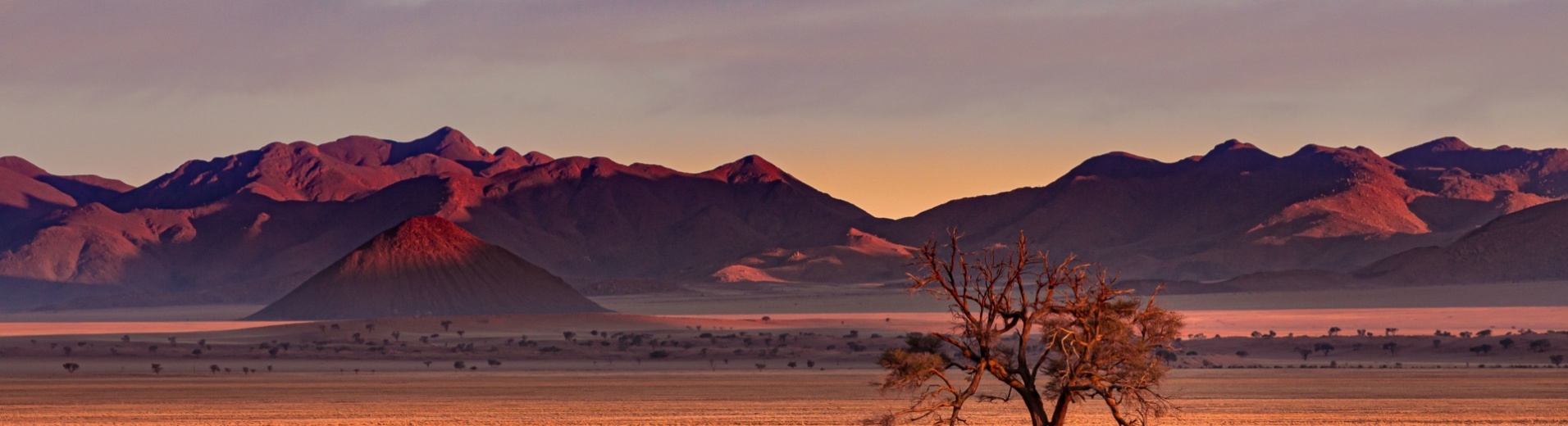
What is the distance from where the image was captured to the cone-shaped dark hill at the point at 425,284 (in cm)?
12912

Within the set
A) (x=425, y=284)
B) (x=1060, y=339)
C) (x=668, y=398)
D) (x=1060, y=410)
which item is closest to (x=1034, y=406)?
(x=1060, y=410)

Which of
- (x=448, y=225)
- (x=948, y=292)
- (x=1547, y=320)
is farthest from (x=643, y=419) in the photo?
(x=448, y=225)

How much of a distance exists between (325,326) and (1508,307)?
7443 centimetres

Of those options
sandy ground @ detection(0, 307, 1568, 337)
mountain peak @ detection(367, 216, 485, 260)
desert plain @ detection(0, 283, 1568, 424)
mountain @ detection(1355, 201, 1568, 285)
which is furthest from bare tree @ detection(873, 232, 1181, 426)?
mountain @ detection(1355, 201, 1568, 285)

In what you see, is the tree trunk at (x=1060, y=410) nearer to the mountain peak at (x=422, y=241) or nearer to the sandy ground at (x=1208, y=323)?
the sandy ground at (x=1208, y=323)

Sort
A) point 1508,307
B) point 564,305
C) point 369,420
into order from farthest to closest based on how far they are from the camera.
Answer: point 564,305 < point 1508,307 < point 369,420

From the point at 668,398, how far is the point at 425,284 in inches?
3427

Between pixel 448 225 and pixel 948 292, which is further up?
pixel 448 225

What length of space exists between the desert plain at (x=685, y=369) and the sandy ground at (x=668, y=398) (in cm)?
12

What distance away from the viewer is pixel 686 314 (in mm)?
138500

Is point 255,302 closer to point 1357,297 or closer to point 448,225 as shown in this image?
point 448,225

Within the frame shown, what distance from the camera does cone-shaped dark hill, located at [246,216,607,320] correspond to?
129 metres

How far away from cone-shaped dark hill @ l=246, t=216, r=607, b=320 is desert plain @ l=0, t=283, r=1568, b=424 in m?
6.93

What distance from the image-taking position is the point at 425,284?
132 metres
